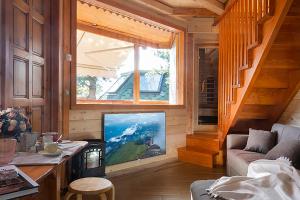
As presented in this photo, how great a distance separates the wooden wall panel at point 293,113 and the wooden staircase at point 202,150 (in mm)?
1137

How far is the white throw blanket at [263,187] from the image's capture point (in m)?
1.61

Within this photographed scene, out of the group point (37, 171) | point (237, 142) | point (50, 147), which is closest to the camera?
point (37, 171)

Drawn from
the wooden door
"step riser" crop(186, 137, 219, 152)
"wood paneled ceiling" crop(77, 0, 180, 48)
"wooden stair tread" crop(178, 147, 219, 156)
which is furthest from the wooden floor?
"wood paneled ceiling" crop(77, 0, 180, 48)

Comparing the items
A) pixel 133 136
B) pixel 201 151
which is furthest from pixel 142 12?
pixel 201 151

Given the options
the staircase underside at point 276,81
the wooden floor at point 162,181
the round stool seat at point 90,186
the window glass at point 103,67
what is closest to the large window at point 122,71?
the window glass at point 103,67

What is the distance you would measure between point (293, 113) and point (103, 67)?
301 cm

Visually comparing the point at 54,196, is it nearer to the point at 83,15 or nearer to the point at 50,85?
the point at 50,85

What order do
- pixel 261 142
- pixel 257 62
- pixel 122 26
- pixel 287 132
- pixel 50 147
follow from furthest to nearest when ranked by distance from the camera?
pixel 122 26 < pixel 261 142 < pixel 287 132 < pixel 257 62 < pixel 50 147

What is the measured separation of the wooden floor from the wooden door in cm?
127

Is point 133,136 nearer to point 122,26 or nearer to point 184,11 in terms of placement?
point 122,26

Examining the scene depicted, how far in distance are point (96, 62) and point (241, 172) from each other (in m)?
2.49

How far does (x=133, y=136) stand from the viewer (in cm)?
380

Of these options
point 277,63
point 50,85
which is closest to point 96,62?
point 50,85

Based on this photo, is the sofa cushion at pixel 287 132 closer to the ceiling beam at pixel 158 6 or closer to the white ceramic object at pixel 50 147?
the ceiling beam at pixel 158 6
